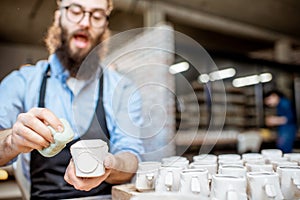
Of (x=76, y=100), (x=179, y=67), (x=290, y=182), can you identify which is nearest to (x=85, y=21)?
(x=76, y=100)

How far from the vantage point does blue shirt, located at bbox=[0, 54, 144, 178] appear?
87 centimetres

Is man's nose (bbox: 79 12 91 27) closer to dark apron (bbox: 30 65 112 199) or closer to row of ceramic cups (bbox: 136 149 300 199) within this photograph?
dark apron (bbox: 30 65 112 199)

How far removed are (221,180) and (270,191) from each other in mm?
105

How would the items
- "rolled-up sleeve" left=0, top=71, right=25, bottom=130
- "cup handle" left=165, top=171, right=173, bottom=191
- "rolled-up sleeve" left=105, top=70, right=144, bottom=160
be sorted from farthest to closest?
"rolled-up sleeve" left=105, top=70, right=144, bottom=160, "rolled-up sleeve" left=0, top=71, right=25, bottom=130, "cup handle" left=165, top=171, right=173, bottom=191

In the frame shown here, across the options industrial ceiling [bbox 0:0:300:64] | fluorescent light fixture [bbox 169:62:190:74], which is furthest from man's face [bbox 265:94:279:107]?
fluorescent light fixture [bbox 169:62:190:74]

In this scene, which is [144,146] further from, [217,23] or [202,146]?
[217,23]

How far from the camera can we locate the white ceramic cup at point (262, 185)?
0.66 metres

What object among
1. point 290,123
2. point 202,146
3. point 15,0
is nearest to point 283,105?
point 290,123

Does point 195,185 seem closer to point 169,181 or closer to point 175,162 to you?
point 169,181

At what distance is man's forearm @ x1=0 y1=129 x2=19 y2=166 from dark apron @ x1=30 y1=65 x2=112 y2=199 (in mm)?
57

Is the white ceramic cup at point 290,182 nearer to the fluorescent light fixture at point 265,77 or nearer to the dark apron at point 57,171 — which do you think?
the dark apron at point 57,171

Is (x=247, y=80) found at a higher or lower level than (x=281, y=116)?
higher

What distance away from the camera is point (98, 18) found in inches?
37.0

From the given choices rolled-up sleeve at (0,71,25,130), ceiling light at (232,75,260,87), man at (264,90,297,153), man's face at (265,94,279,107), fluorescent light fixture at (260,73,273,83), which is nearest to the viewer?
rolled-up sleeve at (0,71,25,130)
